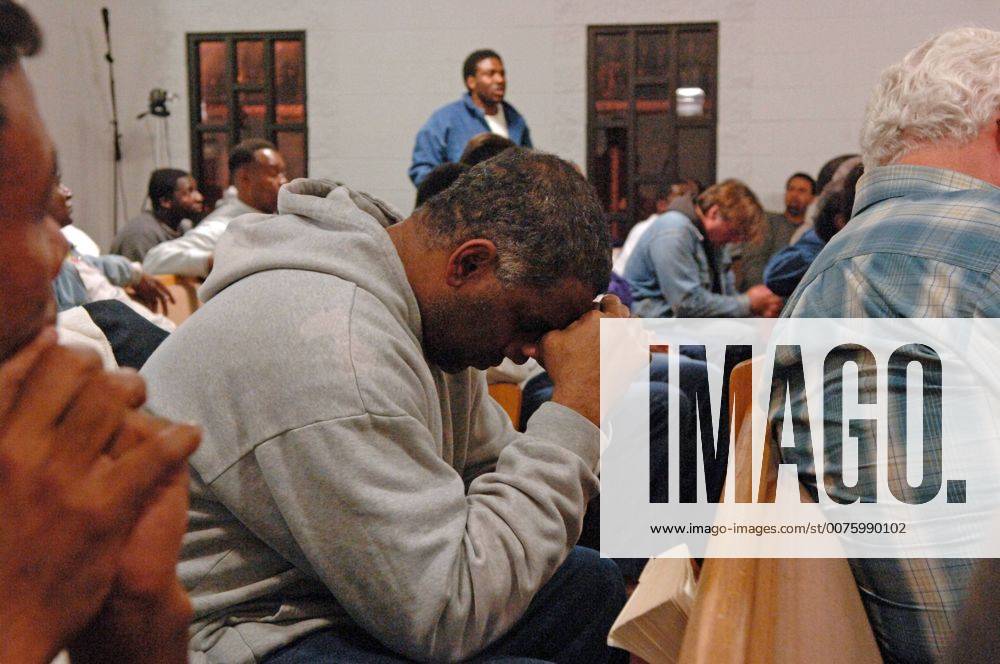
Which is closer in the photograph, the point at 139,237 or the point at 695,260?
the point at 695,260

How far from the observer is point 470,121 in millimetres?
4242

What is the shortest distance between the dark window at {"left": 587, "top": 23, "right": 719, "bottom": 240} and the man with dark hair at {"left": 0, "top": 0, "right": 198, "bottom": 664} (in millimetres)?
6654

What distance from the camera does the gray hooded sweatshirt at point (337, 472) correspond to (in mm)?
943

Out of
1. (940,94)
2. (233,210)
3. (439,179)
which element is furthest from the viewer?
(233,210)

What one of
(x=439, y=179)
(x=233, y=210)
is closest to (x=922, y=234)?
(x=439, y=179)

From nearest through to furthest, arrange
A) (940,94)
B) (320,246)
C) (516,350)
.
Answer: (320,246), (516,350), (940,94)

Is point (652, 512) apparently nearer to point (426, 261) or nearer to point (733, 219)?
point (426, 261)

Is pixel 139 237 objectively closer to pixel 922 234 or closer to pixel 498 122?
pixel 498 122

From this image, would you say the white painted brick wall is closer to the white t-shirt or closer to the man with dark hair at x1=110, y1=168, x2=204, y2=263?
the man with dark hair at x1=110, y1=168, x2=204, y2=263

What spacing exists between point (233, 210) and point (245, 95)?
11.6ft

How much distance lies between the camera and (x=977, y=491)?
3.73 feet

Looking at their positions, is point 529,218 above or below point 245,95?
below

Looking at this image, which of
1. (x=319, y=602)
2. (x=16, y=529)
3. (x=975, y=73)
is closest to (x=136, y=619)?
(x=16, y=529)

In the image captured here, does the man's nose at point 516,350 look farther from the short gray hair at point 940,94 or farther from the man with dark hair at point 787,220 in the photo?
the man with dark hair at point 787,220
